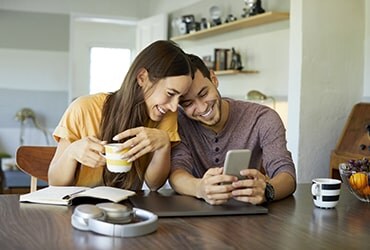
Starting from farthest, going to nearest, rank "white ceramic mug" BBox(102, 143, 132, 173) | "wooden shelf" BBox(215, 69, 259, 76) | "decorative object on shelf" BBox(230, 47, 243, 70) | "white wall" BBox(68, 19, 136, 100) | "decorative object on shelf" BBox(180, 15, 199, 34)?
"white wall" BBox(68, 19, 136, 100) < "decorative object on shelf" BBox(180, 15, 199, 34) < "decorative object on shelf" BBox(230, 47, 243, 70) < "wooden shelf" BBox(215, 69, 259, 76) < "white ceramic mug" BBox(102, 143, 132, 173)

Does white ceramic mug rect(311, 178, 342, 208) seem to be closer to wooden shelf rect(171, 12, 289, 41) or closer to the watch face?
→ the watch face

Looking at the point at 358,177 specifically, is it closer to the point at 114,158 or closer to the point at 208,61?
the point at 114,158

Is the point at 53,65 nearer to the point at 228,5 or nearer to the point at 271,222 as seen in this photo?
the point at 228,5

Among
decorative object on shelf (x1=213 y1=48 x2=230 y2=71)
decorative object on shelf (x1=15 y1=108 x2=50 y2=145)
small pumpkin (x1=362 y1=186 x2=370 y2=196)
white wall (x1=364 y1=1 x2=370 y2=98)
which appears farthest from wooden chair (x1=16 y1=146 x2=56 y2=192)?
decorative object on shelf (x1=15 y1=108 x2=50 y2=145)

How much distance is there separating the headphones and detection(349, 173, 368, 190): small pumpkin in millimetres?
677

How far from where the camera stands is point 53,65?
6.93 meters

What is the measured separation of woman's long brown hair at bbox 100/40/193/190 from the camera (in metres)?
1.71

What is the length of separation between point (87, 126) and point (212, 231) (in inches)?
30.3

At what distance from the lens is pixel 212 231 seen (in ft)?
3.95

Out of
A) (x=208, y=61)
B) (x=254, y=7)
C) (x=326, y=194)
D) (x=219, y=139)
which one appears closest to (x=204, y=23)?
(x=208, y=61)

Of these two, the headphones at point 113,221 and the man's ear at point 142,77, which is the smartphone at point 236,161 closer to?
the headphones at point 113,221

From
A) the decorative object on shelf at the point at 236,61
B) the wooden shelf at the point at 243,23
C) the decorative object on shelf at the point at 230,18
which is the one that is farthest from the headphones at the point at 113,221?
the decorative object on shelf at the point at 230,18

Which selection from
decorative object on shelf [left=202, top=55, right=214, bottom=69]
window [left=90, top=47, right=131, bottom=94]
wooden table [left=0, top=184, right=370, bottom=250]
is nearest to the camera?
wooden table [left=0, top=184, right=370, bottom=250]

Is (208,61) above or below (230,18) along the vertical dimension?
below
